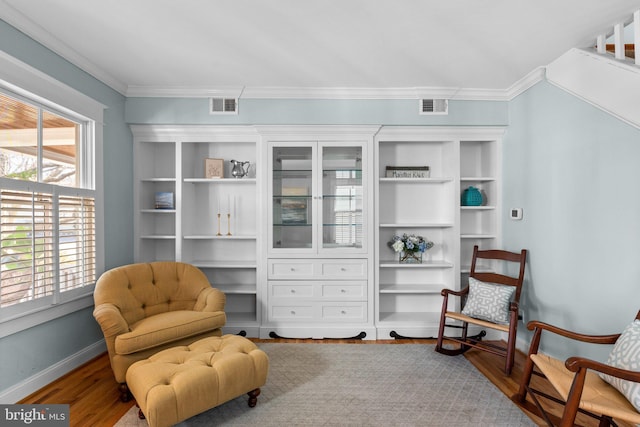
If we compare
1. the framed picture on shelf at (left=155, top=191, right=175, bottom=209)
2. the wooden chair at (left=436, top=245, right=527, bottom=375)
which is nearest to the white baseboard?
the framed picture on shelf at (left=155, top=191, right=175, bottom=209)

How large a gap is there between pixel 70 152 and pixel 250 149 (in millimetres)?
1696

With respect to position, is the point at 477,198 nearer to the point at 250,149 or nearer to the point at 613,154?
the point at 613,154

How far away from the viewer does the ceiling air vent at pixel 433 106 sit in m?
3.58

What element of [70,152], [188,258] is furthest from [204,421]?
[70,152]

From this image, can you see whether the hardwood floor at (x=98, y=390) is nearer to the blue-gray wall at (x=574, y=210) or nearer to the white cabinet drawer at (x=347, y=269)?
the blue-gray wall at (x=574, y=210)

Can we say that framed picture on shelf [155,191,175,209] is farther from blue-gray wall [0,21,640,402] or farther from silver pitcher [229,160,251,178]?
silver pitcher [229,160,251,178]

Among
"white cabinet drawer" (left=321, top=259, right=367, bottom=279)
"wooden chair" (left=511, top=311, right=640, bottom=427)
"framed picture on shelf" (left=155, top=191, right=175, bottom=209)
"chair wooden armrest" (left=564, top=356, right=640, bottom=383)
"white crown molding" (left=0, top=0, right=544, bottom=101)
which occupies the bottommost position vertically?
"wooden chair" (left=511, top=311, right=640, bottom=427)

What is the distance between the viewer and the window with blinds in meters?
2.29

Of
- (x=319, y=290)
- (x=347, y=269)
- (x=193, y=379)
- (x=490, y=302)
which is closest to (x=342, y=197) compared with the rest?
(x=347, y=269)

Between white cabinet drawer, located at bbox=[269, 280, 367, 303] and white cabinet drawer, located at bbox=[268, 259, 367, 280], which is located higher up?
white cabinet drawer, located at bbox=[268, 259, 367, 280]

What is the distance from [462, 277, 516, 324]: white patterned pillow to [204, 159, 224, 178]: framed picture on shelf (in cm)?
284

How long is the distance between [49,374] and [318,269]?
2.35m

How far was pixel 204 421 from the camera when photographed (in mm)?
2135

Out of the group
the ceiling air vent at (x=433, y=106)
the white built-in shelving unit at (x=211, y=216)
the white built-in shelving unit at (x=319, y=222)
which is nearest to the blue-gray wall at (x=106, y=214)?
the white built-in shelving unit at (x=319, y=222)
